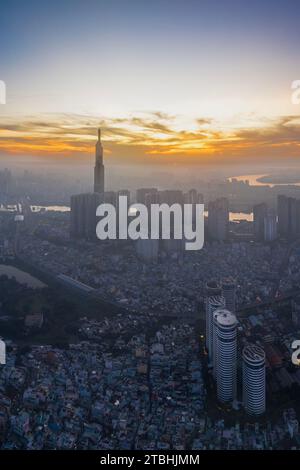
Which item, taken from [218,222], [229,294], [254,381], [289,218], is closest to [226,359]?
[254,381]

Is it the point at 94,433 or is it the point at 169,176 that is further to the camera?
the point at 169,176

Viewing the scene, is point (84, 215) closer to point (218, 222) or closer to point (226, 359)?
point (218, 222)

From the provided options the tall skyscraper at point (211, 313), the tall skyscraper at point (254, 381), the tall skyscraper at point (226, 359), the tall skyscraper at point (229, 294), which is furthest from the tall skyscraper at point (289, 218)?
the tall skyscraper at point (254, 381)

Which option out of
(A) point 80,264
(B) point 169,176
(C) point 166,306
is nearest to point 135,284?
(C) point 166,306

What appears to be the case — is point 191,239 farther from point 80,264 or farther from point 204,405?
point 204,405

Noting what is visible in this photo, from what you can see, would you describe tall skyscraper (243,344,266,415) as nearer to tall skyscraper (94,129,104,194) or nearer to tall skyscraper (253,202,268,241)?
tall skyscraper (253,202,268,241)

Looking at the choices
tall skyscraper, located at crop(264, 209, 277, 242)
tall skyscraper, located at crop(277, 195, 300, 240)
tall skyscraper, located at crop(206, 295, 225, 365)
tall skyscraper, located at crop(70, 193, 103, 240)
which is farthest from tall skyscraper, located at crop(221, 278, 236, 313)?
tall skyscraper, located at crop(277, 195, 300, 240)

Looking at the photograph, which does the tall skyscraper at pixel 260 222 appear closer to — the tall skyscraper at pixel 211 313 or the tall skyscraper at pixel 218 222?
the tall skyscraper at pixel 218 222
